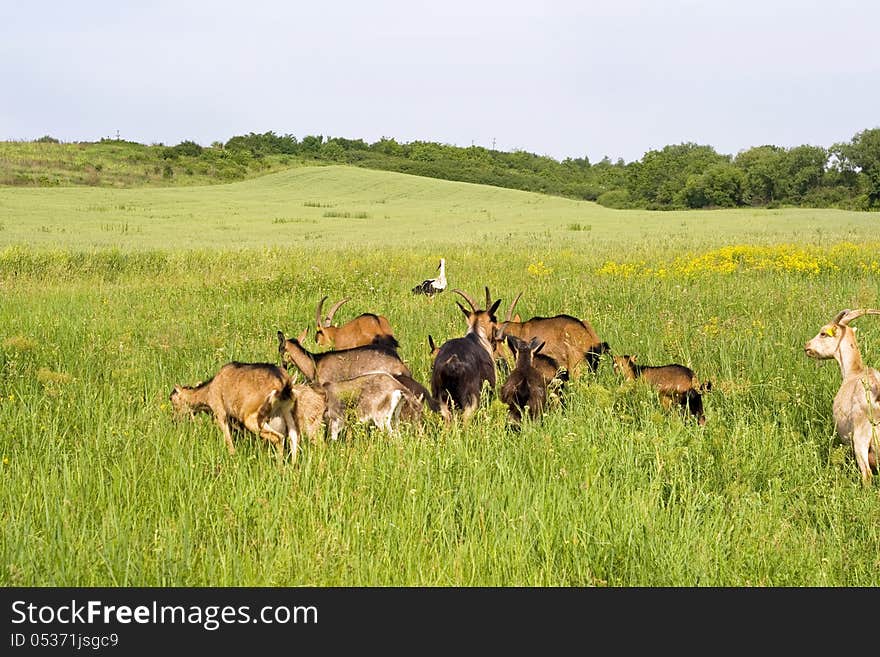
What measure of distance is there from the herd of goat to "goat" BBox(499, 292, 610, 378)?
0.17m

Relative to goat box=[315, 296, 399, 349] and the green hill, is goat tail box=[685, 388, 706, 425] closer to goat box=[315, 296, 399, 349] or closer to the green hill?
goat box=[315, 296, 399, 349]

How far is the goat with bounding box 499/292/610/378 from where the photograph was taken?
8.21 metres

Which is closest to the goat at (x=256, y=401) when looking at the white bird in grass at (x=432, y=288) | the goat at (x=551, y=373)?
the goat at (x=551, y=373)

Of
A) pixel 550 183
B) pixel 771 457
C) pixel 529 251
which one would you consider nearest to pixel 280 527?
pixel 771 457

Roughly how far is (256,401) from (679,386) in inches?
140

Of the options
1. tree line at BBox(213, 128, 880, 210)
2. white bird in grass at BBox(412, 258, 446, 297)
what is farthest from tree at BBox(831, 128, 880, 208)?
white bird in grass at BBox(412, 258, 446, 297)

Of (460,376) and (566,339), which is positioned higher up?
(566,339)

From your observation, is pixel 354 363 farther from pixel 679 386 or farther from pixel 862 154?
pixel 862 154

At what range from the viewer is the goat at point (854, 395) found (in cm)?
541

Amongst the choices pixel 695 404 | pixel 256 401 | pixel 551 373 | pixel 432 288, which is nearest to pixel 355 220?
pixel 432 288

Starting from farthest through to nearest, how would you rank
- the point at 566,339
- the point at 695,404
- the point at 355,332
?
the point at 355,332 → the point at 566,339 → the point at 695,404

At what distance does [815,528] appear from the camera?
4582 millimetres

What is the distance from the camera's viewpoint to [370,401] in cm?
608

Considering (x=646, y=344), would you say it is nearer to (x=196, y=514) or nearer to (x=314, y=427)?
(x=314, y=427)
